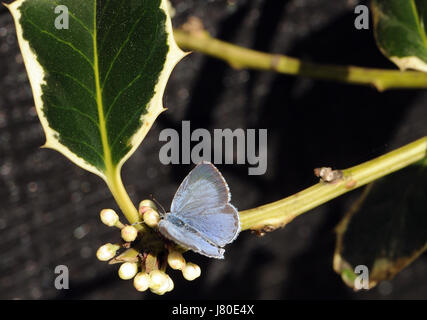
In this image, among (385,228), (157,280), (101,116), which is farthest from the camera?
(385,228)

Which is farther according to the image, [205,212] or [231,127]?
[231,127]

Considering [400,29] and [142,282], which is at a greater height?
[400,29]

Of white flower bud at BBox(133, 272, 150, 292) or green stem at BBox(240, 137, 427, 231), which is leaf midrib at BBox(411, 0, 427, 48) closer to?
green stem at BBox(240, 137, 427, 231)

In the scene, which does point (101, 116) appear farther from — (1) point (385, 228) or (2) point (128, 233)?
(1) point (385, 228)

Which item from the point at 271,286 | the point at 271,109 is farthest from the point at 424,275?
the point at 271,109

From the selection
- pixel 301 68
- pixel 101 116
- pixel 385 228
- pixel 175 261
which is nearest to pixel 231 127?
pixel 301 68

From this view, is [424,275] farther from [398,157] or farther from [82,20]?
[82,20]
